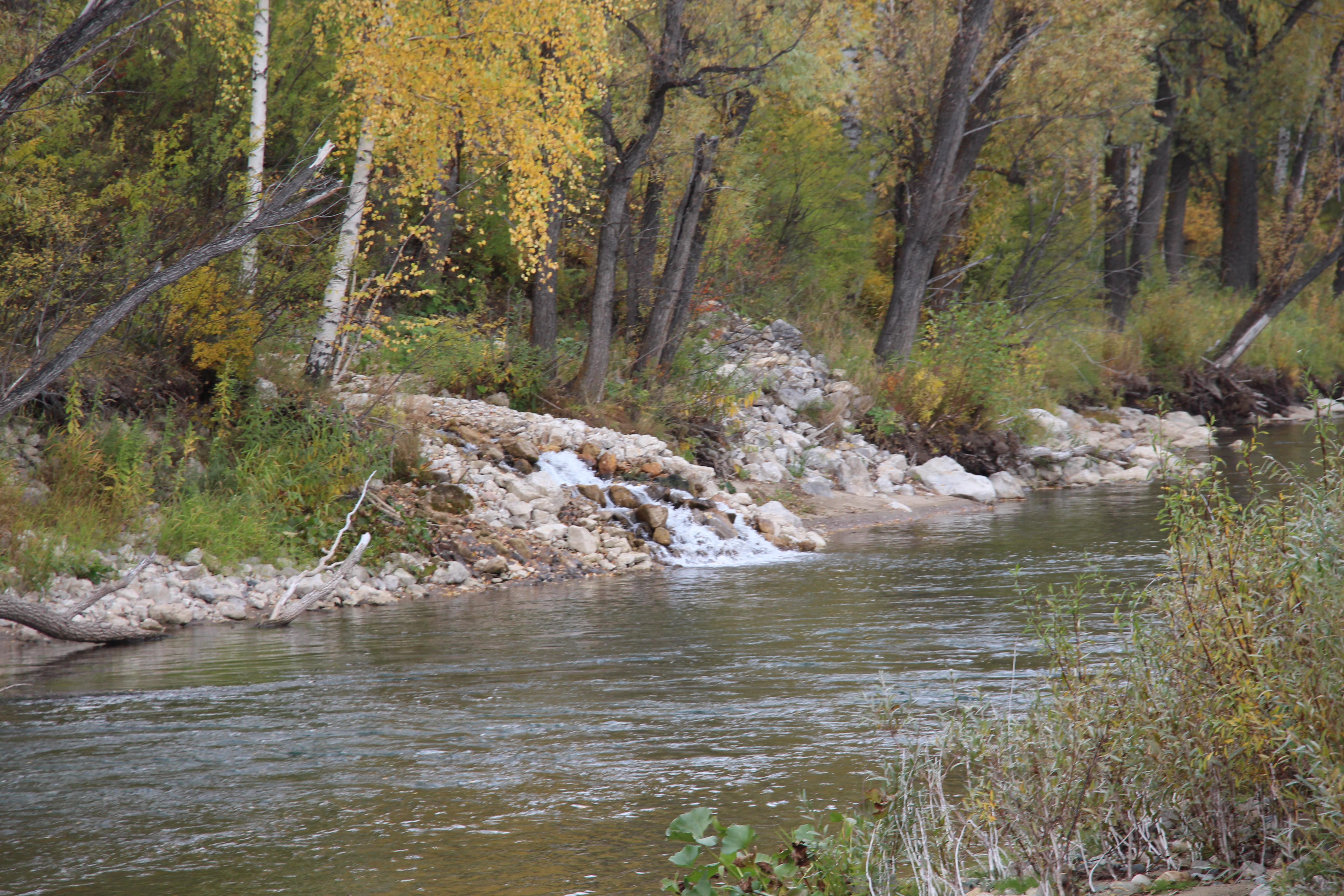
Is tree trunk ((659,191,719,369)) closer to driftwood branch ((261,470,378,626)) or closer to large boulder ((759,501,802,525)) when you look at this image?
large boulder ((759,501,802,525))

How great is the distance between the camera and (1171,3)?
29.2m

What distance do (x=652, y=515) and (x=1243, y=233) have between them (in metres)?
25.0

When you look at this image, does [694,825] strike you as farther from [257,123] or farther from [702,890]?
[257,123]

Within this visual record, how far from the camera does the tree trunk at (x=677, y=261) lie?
1738cm

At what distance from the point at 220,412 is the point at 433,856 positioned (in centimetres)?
867

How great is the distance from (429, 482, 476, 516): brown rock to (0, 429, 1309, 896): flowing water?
1.48 meters

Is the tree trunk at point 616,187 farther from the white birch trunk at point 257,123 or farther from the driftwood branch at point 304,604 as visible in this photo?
the driftwood branch at point 304,604

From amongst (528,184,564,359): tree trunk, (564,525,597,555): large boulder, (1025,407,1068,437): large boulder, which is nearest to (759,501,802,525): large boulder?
(564,525,597,555): large boulder

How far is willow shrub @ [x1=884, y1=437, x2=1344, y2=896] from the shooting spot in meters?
3.35

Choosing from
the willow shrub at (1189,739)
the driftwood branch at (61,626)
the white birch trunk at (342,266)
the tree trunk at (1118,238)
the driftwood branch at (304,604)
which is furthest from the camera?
the tree trunk at (1118,238)

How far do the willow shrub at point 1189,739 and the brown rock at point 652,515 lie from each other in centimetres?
912

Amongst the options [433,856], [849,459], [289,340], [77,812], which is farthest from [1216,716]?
[849,459]

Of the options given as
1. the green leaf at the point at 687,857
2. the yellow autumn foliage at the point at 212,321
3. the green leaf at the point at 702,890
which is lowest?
the green leaf at the point at 702,890

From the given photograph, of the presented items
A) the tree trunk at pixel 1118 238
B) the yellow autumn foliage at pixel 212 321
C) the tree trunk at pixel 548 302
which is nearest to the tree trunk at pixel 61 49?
the yellow autumn foliage at pixel 212 321
